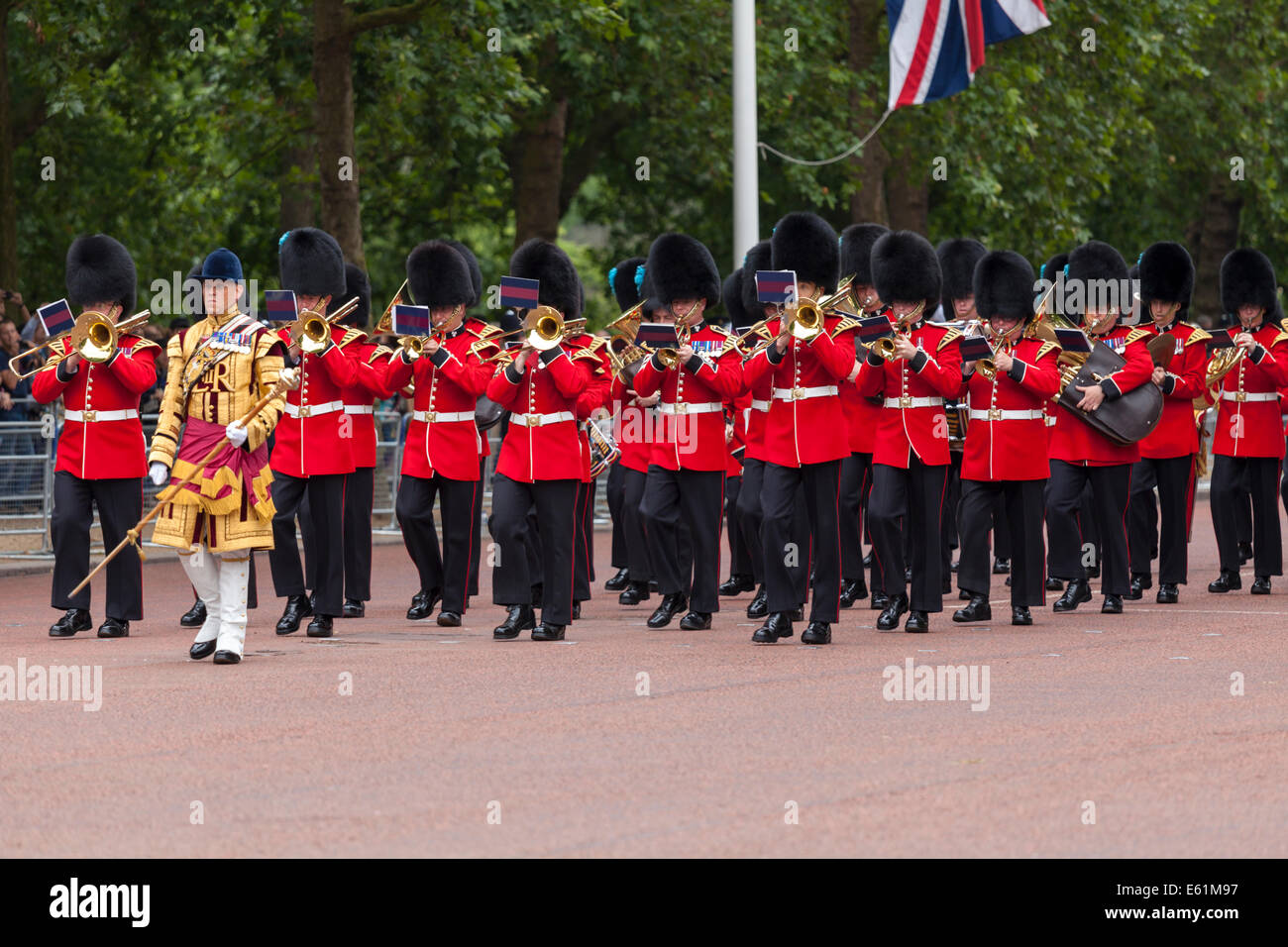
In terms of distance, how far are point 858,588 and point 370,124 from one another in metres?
12.0

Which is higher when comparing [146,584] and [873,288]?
[873,288]

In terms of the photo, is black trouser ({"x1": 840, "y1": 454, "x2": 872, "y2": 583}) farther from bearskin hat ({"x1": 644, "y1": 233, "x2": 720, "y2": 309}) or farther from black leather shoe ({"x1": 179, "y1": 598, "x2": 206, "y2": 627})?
black leather shoe ({"x1": 179, "y1": 598, "x2": 206, "y2": 627})

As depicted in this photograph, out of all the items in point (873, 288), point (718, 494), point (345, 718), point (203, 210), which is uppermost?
point (203, 210)

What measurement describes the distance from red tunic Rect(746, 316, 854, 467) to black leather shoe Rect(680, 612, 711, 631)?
1.20 metres

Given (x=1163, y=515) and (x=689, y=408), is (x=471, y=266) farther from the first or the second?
(x=1163, y=515)

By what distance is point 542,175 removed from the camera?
24.5m

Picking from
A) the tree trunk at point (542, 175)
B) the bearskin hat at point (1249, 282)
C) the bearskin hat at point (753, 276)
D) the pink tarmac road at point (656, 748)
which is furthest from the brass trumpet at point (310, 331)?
the tree trunk at point (542, 175)

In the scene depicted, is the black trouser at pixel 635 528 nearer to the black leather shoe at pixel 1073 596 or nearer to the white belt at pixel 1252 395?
the black leather shoe at pixel 1073 596

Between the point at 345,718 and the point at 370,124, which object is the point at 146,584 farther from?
the point at 370,124

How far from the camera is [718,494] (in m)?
11.5

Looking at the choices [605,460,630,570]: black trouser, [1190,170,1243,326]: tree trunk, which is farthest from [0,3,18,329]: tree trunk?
[1190,170,1243,326]: tree trunk

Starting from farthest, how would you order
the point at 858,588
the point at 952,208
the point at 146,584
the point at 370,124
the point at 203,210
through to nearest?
1. the point at 952,208
2. the point at 203,210
3. the point at 370,124
4. the point at 146,584
5. the point at 858,588

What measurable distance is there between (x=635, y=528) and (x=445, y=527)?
1.63m

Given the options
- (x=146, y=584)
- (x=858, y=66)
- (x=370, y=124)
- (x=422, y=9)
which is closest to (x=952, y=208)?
(x=858, y=66)
